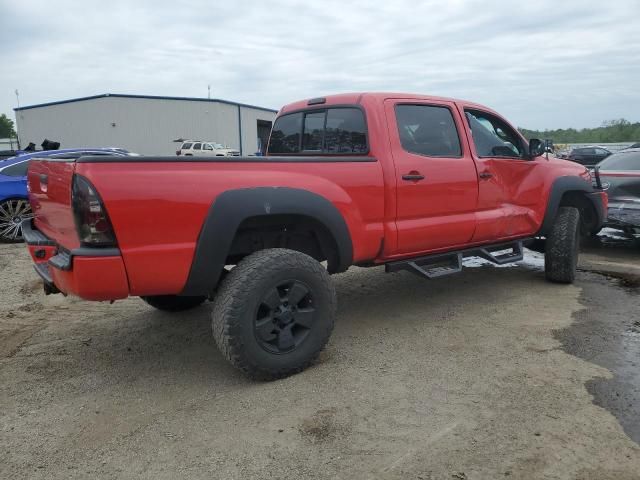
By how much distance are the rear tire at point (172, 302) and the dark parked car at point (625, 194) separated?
19.3 ft

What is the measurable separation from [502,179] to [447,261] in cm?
103

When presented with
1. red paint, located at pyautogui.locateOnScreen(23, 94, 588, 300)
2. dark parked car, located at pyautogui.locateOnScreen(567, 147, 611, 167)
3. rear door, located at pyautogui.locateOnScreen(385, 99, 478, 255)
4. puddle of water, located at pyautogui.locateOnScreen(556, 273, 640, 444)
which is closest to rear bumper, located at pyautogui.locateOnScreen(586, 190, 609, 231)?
red paint, located at pyautogui.locateOnScreen(23, 94, 588, 300)

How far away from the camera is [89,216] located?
108 inches

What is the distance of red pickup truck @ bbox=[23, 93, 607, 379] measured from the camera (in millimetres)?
2826

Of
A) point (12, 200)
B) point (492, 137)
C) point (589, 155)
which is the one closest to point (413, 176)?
point (492, 137)

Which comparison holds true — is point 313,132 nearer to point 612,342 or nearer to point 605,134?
point 612,342

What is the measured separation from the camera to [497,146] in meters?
4.99

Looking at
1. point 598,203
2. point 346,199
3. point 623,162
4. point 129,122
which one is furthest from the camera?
point 129,122

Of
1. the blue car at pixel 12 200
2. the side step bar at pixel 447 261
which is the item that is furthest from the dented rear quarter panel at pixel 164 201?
the blue car at pixel 12 200

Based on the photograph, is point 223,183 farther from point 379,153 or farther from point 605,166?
point 605,166

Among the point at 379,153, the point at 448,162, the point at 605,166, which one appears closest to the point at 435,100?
the point at 448,162

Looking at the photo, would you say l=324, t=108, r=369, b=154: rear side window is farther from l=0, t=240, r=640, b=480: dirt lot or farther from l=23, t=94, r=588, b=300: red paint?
l=0, t=240, r=640, b=480: dirt lot

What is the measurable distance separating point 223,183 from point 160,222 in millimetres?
440

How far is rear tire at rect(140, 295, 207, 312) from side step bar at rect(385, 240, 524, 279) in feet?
6.07
